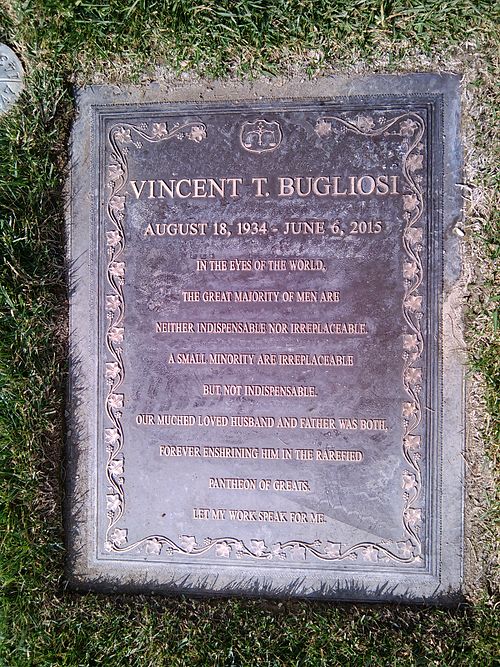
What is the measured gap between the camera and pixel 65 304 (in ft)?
9.09

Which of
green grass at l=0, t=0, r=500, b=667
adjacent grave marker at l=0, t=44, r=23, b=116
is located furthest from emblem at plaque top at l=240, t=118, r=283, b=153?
adjacent grave marker at l=0, t=44, r=23, b=116

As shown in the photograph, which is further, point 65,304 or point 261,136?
point 65,304

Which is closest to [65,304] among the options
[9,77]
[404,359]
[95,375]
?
[95,375]

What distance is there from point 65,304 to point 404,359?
1.82 m

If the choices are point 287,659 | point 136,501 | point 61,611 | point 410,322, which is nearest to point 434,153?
point 410,322

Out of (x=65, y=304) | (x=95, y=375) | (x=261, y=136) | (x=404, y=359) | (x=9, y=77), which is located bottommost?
(x=95, y=375)

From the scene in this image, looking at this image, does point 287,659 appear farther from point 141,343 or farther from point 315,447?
point 141,343

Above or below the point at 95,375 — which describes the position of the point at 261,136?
above

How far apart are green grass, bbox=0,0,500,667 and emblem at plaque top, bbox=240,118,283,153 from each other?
29cm

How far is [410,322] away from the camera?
252 cm

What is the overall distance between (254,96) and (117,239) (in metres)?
1.03

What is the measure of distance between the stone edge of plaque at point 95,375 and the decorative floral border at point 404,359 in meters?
0.11

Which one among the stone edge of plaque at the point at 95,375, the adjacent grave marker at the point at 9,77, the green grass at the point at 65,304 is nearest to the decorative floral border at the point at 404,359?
the stone edge of plaque at the point at 95,375

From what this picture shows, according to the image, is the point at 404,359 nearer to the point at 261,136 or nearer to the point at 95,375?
the point at 261,136
